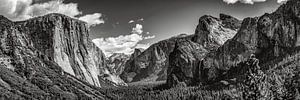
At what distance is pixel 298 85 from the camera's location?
66562mm

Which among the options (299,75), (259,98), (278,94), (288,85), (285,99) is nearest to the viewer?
(259,98)

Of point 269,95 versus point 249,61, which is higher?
point 249,61

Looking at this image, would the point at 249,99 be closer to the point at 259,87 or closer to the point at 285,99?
the point at 259,87

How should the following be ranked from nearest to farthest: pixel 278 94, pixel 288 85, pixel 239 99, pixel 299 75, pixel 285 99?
1. pixel 239 99
2. pixel 278 94
3. pixel 285 99
4. pixel 288 85
5. pixel 299 75

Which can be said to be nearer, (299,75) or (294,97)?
(294,97)

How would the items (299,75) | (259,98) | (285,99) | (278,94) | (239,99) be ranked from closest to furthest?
(259,98) → (239,99) → (278,94) → (285,99) → (299,75)

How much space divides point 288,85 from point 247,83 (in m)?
30.1

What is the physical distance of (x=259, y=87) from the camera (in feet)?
122

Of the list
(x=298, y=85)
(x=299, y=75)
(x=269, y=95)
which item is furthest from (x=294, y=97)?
(x=269, y=95)

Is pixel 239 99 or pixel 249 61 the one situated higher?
pixel 249 61

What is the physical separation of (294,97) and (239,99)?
1990 cm

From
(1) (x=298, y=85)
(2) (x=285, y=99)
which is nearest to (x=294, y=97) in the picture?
(2) (x=285, y=99)

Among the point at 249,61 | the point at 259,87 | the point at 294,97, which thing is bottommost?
the point at 294,97

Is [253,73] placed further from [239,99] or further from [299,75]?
[299,75]
